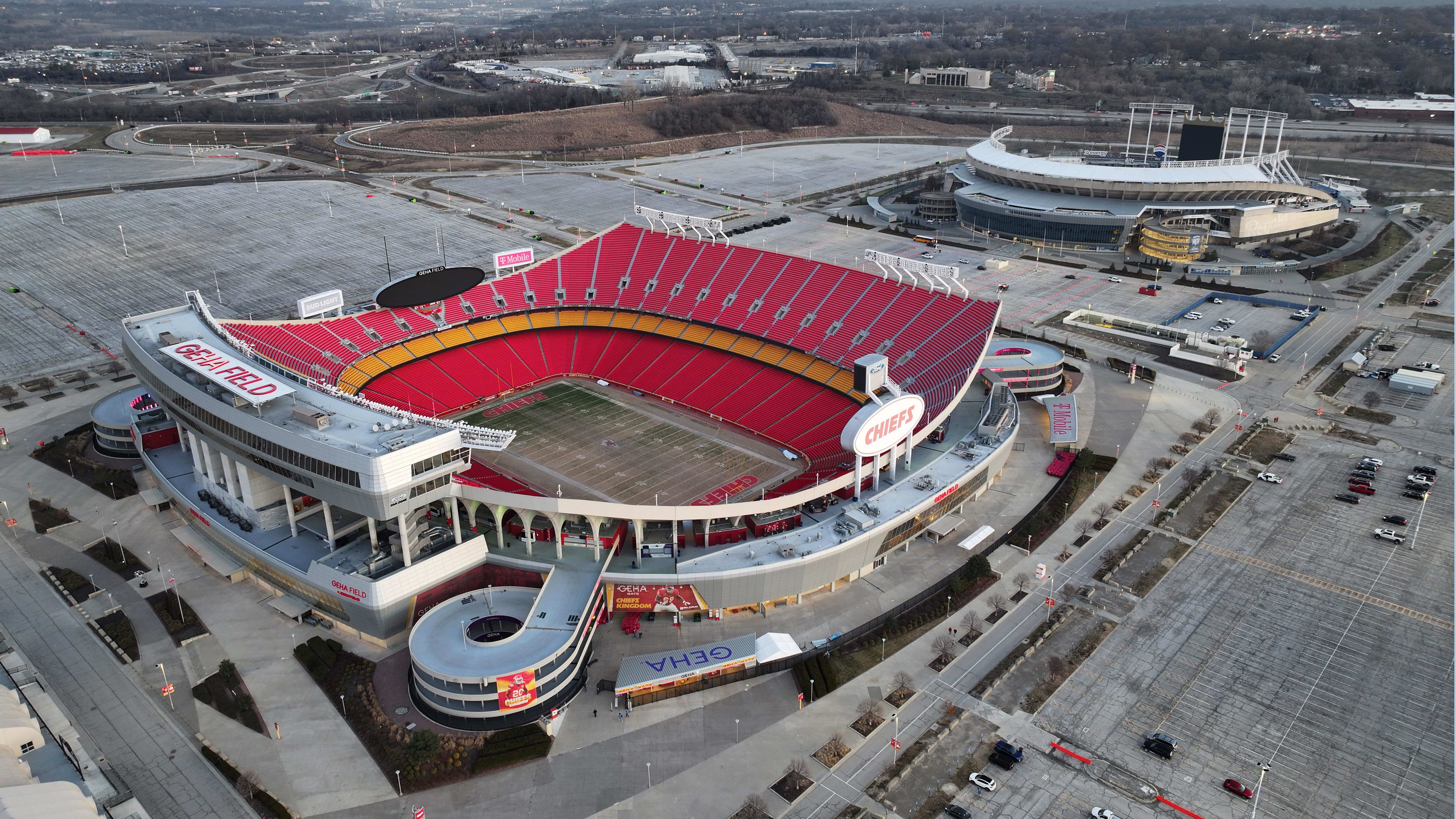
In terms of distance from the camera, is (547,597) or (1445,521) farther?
(1445,521)

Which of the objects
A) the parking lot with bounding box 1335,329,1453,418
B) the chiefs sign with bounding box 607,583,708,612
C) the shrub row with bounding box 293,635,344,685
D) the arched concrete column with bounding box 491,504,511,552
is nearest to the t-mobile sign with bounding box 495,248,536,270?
the arched concrete column with bounding box 491,504,511,552

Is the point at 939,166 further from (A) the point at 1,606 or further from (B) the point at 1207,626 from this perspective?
(A) the point at 1,606

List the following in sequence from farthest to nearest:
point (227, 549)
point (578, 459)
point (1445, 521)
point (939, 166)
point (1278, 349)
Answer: point (939, 166), point (1278, 349), point (578, 459), point (1445, 521), point (227, 549)

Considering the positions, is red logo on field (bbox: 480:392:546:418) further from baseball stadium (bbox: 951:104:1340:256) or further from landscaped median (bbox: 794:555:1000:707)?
baseball stadium (bbox: 951:104:1340:256)

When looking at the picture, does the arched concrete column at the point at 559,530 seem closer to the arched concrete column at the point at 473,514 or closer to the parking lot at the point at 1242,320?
the arched concrete column at the point at 473,514

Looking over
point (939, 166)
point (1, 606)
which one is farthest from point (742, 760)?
point (939, 166)

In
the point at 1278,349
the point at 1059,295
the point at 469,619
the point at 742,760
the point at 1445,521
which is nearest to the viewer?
the point at 742,760
